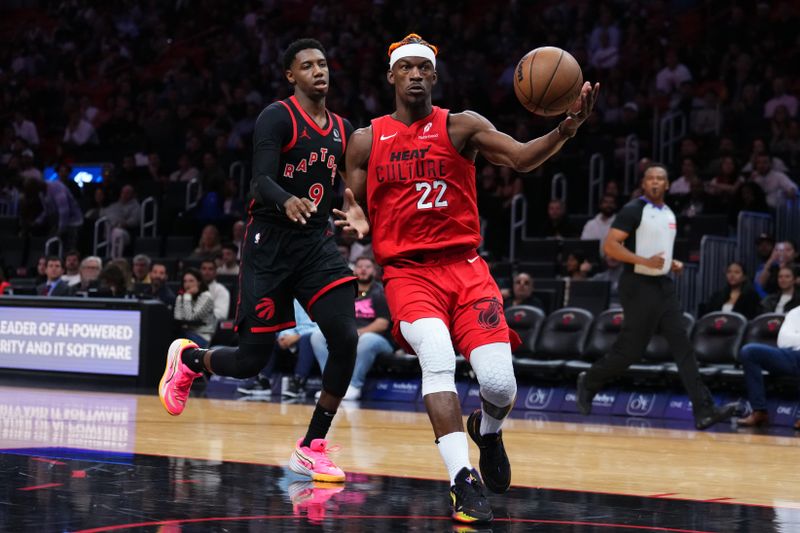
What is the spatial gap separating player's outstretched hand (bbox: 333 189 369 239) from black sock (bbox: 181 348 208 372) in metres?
1.48

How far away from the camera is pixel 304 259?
621cm

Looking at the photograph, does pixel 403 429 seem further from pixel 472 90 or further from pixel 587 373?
pixel 472 90

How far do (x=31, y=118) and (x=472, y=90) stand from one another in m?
10.3

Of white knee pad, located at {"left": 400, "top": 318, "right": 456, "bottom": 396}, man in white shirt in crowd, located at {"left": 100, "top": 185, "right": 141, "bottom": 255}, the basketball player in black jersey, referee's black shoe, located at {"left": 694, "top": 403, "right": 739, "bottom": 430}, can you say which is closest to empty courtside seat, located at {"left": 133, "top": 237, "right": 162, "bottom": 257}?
man in white shirt in crowd, located at {"left": 100, "top": 185, "right": 141, "bottom": 255}

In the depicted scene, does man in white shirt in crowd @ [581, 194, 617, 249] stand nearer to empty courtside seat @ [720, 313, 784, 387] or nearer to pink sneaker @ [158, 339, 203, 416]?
empty courtside seat @ [720, 313, 784, 387]

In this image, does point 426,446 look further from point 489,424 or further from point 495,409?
point 495,409

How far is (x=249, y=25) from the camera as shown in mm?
23000

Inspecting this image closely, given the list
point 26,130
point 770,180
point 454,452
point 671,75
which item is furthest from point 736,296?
point 26,130

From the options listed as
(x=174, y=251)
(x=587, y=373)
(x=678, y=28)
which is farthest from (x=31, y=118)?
(x=587, y=373)

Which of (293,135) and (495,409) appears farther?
(293,135)

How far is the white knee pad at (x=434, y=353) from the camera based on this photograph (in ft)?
17.0

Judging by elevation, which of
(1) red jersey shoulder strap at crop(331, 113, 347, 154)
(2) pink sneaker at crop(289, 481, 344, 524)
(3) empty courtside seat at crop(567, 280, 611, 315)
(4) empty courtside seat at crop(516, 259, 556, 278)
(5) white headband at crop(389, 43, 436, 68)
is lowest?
(2) pink sneaker at crop(289, 481, 344, 524)

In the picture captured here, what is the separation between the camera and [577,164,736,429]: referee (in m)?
9.60

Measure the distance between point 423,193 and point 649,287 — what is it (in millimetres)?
4678
